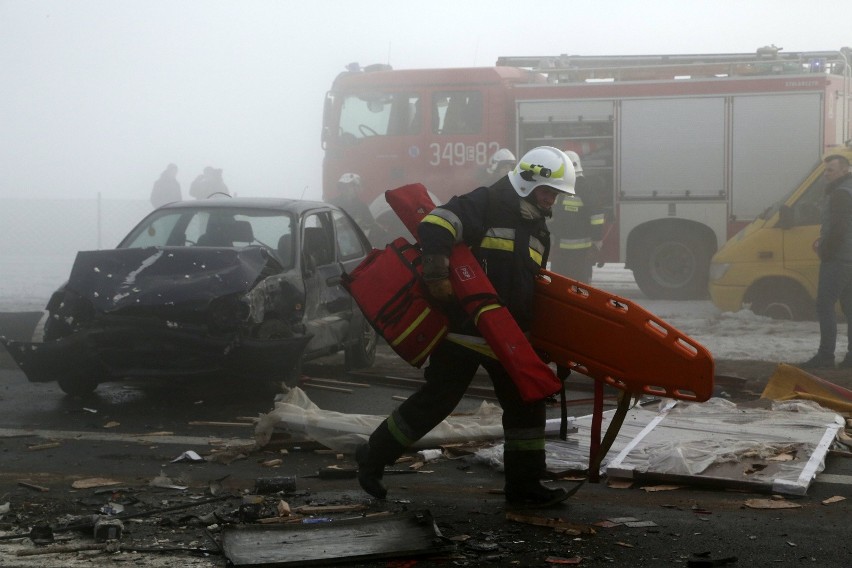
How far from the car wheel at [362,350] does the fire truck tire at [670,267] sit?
644 cm

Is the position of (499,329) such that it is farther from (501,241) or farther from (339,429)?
(339,429)

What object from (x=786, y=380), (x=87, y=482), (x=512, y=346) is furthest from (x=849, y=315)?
(x=87, y=482)

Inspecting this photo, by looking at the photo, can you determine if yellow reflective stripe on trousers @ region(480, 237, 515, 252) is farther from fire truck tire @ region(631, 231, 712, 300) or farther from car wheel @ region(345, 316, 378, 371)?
fire truck tire @ region(631, 231, 712, 300)

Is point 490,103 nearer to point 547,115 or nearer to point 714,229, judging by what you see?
point 547,115

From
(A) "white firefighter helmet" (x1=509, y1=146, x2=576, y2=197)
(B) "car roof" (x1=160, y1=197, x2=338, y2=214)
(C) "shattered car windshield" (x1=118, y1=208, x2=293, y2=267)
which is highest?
(A) "white firefighter helmet" (x1=509, y1=146, x2=576, y2=197)

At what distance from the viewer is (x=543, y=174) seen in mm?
5441

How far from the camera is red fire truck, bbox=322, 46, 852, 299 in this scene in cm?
1529

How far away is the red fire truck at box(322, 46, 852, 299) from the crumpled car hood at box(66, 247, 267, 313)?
794 centimetres

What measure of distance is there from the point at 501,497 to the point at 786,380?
3235mm

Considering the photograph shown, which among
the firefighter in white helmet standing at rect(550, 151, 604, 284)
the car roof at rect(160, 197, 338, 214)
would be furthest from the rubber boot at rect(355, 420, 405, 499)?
the firefighter in white helmet standing at rect(550, 151, 604, 284)

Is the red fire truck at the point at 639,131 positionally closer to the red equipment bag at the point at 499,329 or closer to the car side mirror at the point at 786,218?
the car side mirror at the point at 786,218

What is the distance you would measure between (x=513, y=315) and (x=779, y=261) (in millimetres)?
8006

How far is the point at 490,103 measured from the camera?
16.3 m

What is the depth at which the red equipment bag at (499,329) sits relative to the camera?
5.02 m
